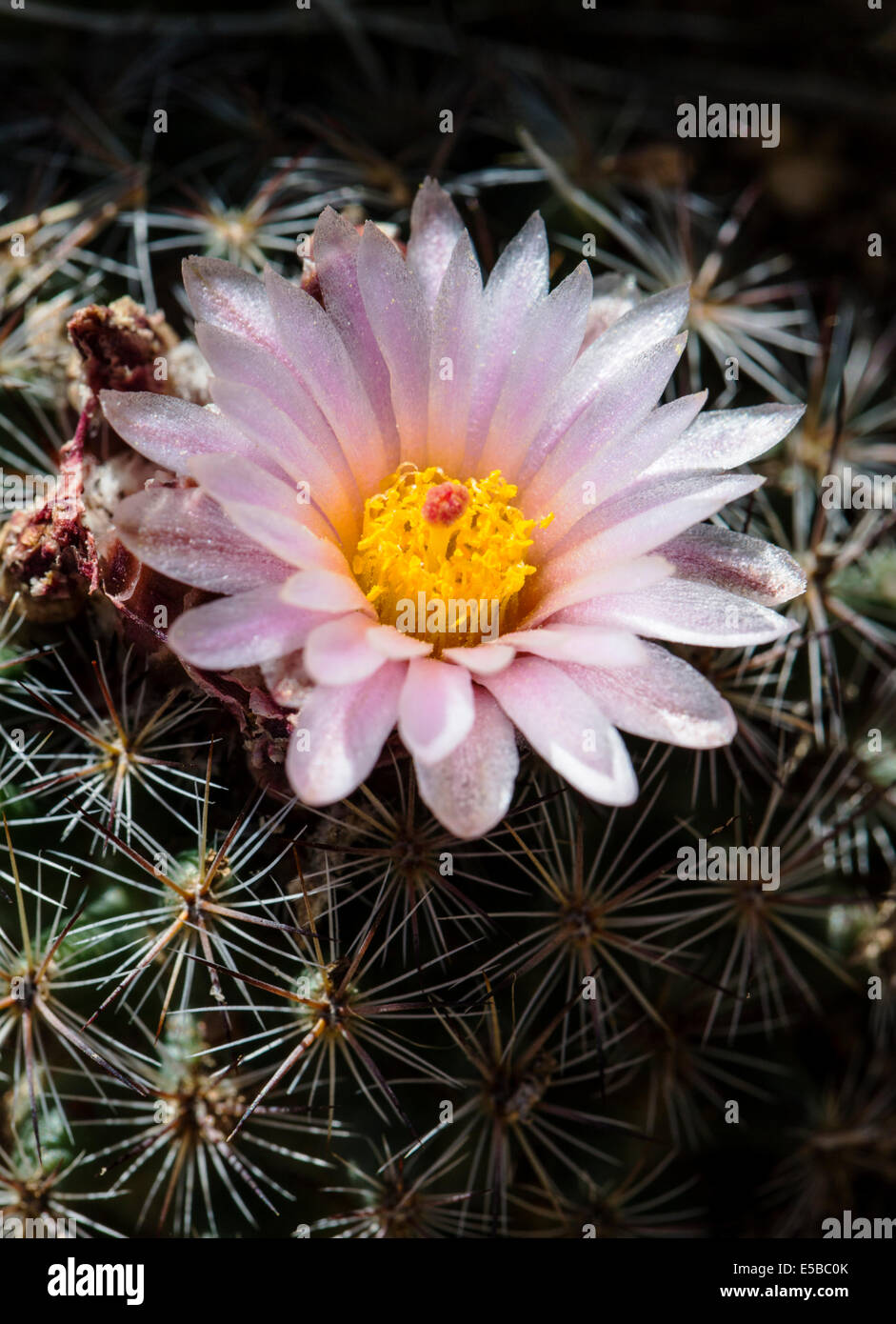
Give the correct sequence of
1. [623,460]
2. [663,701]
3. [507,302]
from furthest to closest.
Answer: [507,302] < [623,460] < [663,701]

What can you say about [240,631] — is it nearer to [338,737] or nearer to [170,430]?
[338,737]

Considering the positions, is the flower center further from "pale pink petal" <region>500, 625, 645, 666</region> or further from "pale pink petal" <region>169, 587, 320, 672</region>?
"pale pink petal" <region>169, 587, 320, 672</region>

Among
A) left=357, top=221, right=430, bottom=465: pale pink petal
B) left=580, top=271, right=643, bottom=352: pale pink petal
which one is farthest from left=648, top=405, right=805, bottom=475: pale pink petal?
left=357, top=221, right=430, bottom=465: pale pink petal

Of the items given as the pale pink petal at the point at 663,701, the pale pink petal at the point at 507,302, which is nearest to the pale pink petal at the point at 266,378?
the pale pink petal at the point at 507,302

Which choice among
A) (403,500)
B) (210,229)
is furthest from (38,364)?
(403,500)

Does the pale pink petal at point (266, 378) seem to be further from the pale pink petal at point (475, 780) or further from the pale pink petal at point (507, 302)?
the pale pink petal at point (475, 780)

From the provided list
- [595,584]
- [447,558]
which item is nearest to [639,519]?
[595,584]
